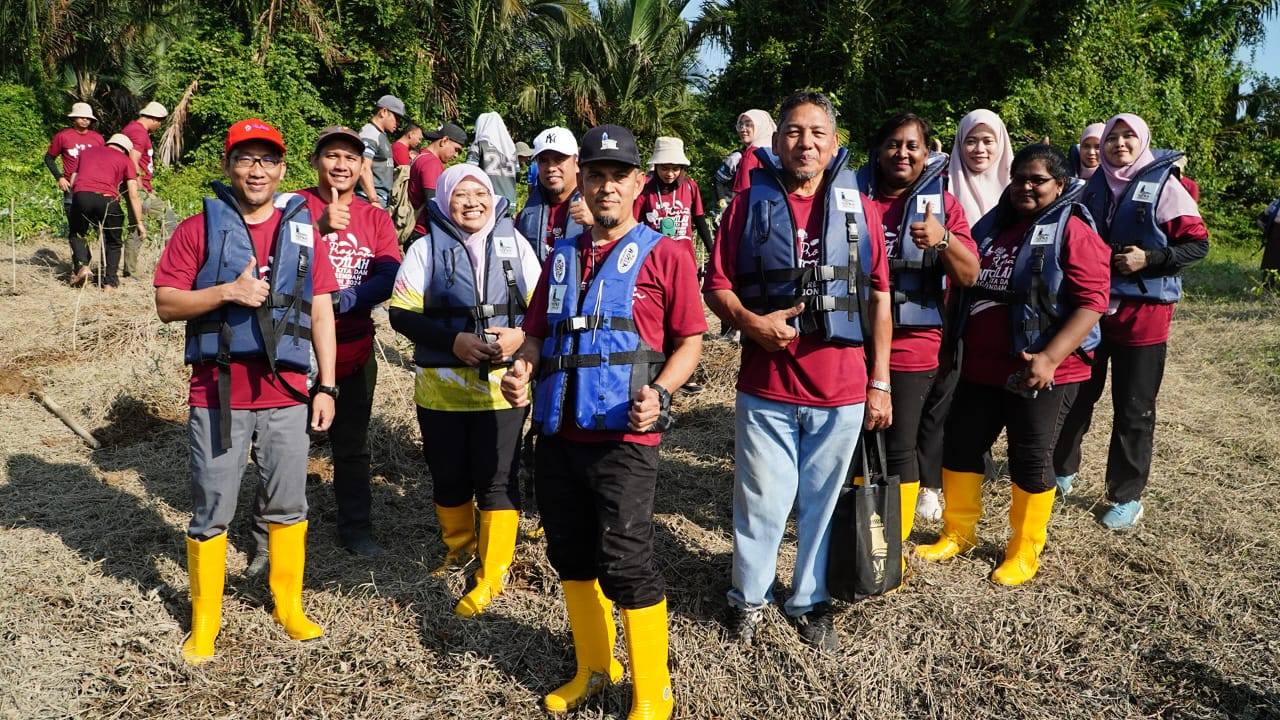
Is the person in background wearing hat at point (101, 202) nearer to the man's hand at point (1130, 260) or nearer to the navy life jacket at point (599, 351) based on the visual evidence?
the navy life jacket at point (599, 351)

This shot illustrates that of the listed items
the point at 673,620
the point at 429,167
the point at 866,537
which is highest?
the point at 429,167

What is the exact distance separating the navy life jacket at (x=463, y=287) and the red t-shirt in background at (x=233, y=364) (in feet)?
1.72

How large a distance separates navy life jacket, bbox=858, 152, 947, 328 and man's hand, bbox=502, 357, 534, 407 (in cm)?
179

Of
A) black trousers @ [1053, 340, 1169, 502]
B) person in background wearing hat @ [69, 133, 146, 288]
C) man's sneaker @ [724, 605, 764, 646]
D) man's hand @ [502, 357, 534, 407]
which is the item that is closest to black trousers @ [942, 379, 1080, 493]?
black trousers @ [1053, 340, 1169, 502]

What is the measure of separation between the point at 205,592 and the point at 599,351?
2.01 metres

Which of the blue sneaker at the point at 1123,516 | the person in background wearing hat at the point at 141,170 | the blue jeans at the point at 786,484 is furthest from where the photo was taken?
the person in background wearing hat at the point at 141,170

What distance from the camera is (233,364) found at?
3.43m

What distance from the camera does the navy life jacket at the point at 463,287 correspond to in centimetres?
377

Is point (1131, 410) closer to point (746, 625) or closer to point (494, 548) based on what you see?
point (746, 625)

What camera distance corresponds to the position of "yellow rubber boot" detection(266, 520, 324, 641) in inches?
143

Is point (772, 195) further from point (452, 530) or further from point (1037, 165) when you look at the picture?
point (452, 530)

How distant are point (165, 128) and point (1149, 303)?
20.1 m

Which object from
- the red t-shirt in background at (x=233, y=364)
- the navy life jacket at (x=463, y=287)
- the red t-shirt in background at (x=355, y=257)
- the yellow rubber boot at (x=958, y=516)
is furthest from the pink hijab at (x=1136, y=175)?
the red t-shirt in background at (x=233, y=364)

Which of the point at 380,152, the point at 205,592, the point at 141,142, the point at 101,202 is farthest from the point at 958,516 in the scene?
the point at 141,142
